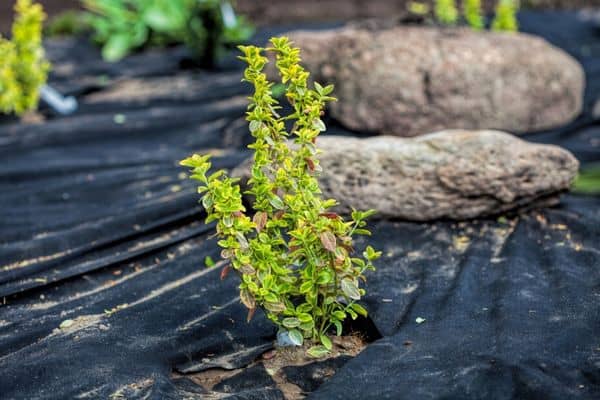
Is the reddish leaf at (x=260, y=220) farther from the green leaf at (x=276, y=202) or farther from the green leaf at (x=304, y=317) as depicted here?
the green leaf at (x=304, y=317)

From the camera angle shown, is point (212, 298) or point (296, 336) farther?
point (212, 298)

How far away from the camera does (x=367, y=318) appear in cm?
281

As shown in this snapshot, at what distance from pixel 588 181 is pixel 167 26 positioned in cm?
487

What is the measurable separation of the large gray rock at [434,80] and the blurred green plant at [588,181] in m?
0.87

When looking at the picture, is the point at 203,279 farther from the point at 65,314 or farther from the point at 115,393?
the point at 115,393

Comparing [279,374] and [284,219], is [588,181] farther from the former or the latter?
[279,374]

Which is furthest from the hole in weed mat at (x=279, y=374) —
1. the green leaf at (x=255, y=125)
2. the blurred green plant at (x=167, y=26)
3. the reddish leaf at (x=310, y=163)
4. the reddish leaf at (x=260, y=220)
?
the blurred green plant at (x=167, y=26)

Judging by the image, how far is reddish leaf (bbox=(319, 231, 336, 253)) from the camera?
7.72ft

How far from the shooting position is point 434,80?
5.09 m

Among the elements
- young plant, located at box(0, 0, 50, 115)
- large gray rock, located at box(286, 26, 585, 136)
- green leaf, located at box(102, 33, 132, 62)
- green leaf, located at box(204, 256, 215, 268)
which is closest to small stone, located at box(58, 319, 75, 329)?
green leaf, located at box(204, 256, 215, 268)

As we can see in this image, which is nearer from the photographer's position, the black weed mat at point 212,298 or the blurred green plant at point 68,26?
the black weed mat at point 212,298

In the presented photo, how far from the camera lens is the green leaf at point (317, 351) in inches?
100

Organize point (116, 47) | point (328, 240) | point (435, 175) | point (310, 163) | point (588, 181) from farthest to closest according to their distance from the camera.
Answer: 1. point (116, 47)
2. point (588, 181)
3. point (435, 175)
4. point (310, 163)
5. point (328, 240)

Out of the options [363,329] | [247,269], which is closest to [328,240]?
[247,269]
